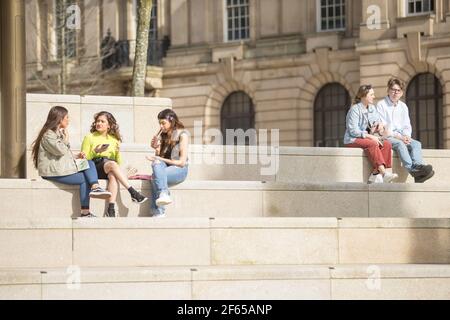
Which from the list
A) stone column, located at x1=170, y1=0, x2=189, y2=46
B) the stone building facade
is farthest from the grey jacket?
stone column, located at x1=170, y1=0, x2=189, y2=46

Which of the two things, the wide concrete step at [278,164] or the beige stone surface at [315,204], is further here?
the wide concrete step at [278,164]

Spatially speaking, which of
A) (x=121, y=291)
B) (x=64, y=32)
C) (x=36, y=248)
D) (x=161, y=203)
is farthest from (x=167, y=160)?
(x=64, y=32)

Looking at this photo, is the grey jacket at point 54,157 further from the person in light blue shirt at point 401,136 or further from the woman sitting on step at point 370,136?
the person in light blue shirt at point 401,136

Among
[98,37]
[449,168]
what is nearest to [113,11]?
[98,37]

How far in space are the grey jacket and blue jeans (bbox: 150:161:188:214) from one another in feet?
3.22

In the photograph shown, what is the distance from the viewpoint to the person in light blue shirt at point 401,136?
19672 millimetres

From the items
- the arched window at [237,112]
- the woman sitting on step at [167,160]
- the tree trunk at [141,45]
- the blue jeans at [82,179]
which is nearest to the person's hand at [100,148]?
the woman sitting on step at [167,160]

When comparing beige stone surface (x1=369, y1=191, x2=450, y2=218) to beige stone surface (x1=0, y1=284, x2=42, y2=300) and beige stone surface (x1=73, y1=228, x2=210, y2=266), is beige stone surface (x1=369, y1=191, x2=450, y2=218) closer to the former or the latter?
beige stone surface (x1=73, y1=228, x2=210, y2=266)

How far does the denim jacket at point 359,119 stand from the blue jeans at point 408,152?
18.9 inches

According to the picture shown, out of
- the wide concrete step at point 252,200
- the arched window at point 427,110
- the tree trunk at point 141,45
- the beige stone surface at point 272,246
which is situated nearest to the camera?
the beige stone surface at point 272,246

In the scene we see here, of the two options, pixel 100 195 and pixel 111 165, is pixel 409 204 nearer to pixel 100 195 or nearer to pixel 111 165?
pixel 111 165

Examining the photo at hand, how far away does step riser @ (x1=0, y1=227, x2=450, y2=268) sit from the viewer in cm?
1498

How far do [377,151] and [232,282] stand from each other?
19.0 ft
